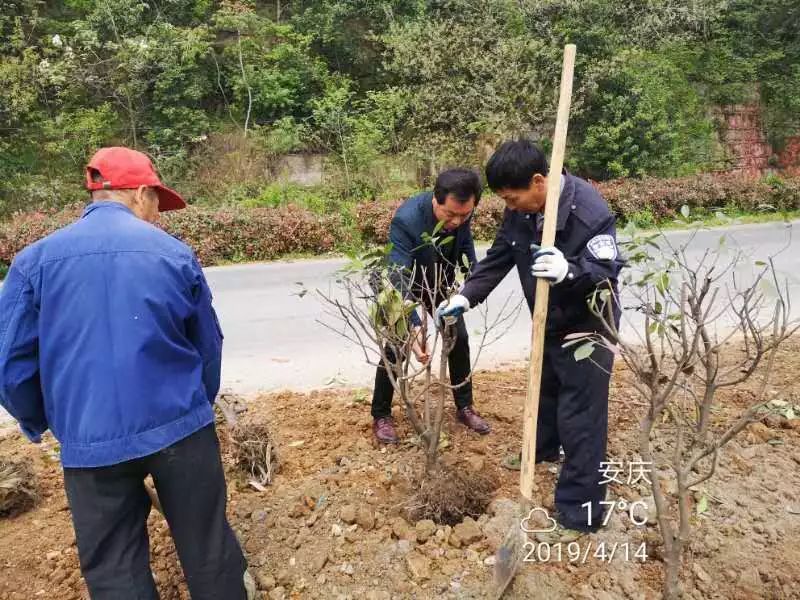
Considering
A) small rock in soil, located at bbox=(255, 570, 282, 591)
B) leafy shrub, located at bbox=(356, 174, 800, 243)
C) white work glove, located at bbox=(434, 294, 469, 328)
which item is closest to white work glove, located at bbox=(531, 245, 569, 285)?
white work glove, located at bbox=(434, 294, 469, 328)

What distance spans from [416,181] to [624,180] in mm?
4528

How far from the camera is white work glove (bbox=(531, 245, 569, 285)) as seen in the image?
6.82 ft

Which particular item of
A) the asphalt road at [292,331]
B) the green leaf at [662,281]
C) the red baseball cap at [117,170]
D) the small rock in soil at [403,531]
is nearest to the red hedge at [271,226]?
the asphalt road at [292,331]

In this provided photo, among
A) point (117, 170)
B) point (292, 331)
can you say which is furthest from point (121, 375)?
point (292, 331)

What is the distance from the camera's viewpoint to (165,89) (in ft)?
42.2

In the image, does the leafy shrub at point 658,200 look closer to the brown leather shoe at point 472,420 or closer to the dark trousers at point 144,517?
the brown leather shoe at point 472,420

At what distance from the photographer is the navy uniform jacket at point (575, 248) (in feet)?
7.16

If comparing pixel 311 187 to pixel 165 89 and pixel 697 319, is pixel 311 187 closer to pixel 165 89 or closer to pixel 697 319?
pixel 165 89

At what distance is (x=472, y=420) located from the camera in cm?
330

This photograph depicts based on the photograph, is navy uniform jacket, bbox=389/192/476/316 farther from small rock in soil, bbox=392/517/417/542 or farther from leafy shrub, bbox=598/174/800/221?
leafy shrub, bbox=598/174/800/221

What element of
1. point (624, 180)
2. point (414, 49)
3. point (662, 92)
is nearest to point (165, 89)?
point (414, 49)

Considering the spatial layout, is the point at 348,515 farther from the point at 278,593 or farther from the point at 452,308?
the point at 452,308

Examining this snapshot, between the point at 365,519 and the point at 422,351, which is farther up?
the point at 422,351

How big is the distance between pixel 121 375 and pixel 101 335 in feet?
0.40
